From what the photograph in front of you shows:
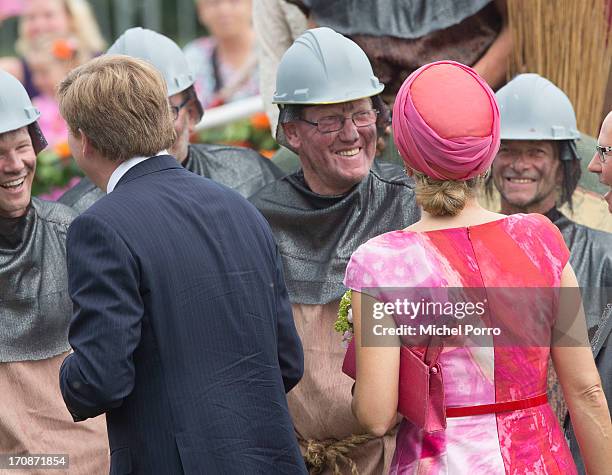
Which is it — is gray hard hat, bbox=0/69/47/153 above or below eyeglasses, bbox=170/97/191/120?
above

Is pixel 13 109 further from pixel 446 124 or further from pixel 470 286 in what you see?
pixel 470 286

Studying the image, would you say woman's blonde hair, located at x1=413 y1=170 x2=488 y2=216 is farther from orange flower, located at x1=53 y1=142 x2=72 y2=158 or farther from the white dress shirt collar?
orange flower, located at x1=53 y1=142 x2=72 y2=158

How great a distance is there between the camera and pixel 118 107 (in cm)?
317

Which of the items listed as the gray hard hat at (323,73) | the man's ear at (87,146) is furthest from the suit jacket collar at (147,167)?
the gray hard hat at (323,73)

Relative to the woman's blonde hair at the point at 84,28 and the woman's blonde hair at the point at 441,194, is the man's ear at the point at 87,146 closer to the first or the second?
the woman's blonde hair at the point at 441,194

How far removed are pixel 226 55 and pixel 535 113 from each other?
5.72 metres

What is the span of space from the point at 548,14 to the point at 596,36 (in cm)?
24

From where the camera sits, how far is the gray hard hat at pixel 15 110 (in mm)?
4191

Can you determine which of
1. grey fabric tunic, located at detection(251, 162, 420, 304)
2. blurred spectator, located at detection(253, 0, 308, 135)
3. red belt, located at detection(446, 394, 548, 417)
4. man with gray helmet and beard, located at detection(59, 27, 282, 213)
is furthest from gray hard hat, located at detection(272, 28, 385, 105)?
red belt, located at detection(446, 394, 548, 417)

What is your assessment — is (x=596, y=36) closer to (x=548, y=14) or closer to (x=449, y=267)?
(x=548, y=14)

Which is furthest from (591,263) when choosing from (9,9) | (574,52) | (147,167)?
(9,9)

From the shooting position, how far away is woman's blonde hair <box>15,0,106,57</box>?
9.52m

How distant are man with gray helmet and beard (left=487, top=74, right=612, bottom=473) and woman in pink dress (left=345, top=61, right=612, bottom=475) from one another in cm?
130

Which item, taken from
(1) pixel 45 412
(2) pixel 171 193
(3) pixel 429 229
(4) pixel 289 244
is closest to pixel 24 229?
(1) pixel 45 412
